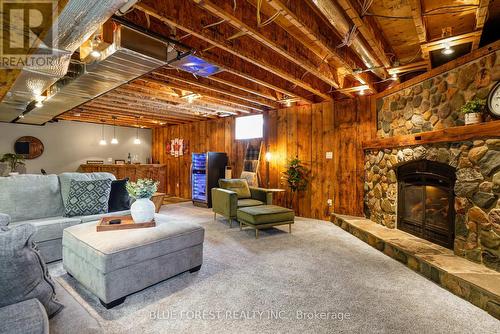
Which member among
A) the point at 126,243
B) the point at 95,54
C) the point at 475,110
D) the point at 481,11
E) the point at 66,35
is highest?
the point at 481,11

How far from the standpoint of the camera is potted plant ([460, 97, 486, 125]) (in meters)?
2.67

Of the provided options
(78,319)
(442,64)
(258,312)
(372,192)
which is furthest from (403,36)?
(78,319)

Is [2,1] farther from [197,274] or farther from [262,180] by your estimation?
[262,180]

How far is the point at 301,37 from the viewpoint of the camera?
281 centimetres

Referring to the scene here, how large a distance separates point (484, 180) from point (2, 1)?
13.8 ft

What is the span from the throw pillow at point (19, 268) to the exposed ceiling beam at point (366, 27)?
8.84ft

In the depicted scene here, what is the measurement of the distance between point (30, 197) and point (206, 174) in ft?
12.3

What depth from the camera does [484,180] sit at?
2.65 meters

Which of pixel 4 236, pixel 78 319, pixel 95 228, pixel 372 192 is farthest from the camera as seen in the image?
pixel 372 192

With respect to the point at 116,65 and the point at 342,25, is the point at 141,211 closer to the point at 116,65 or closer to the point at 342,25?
the point at 116,65

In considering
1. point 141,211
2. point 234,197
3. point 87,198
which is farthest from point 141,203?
point 234,197

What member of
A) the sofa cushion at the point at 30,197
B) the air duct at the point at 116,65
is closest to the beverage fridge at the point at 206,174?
the air duct at the point at 116,65

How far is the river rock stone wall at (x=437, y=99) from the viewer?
2.71m

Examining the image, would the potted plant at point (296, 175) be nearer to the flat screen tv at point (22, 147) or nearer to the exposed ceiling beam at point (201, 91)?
the exposed ceiling beam at point (201, 91)
